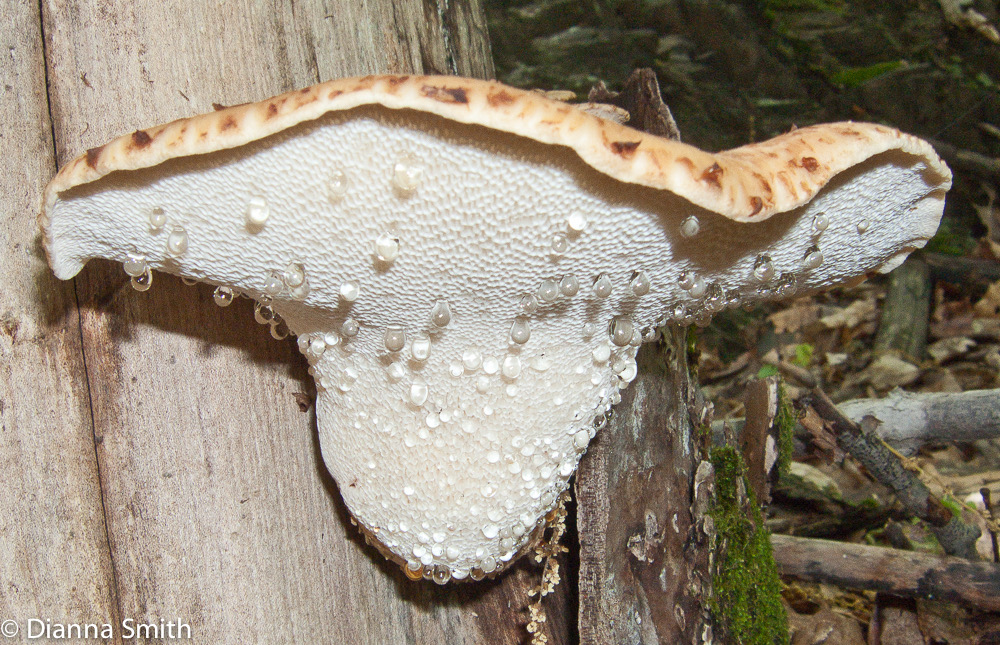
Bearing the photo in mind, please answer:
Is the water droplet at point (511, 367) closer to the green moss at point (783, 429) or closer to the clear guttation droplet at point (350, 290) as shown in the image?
the clear guttation droplet at point (350, 290)

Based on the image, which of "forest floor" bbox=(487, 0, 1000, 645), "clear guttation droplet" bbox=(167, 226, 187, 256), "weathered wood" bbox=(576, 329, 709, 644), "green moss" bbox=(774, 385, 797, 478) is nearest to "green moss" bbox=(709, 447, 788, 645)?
"weathered wood" bbox=(576, 329, 709, 644)

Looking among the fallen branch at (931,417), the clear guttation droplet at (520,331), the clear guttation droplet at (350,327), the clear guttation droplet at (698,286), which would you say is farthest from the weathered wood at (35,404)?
the fallen branch at (931,417)

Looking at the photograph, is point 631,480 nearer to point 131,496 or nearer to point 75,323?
point 131,496

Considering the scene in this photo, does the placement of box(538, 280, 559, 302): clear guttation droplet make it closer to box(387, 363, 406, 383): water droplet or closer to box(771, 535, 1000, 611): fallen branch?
box(387, 363, 406, 383): water droplet

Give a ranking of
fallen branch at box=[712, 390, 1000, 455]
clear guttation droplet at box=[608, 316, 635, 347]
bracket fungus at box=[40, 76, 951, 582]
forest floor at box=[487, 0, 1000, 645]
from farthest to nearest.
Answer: forest floor at box=[487, 0, 1000, 645], fallen branch at box=[712, 390, 1000, 455], clear guttation droplet at box=[608, 316, 635, 347], bracket fungus at box=[40, 76, 951, 582]

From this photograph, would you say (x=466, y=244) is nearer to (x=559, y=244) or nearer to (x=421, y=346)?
(x=559, y=244)

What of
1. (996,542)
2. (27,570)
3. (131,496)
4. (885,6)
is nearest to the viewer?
(27,570)

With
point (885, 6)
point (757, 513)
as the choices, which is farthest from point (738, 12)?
point (757, 513)
